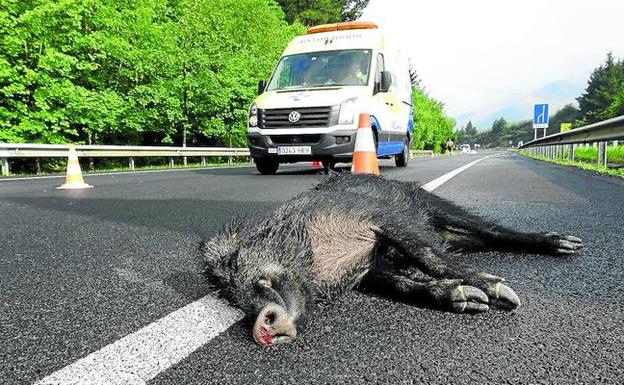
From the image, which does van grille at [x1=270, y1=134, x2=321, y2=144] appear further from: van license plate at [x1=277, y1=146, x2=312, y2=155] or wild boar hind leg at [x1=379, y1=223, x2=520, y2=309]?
wild boar hind leg at [x1=379, y1=223, x2=520, y2=309]

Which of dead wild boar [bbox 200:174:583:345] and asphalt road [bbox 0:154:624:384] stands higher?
dead wild boar [bbox 200:174:583:345]

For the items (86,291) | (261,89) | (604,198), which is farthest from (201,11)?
(86,291)

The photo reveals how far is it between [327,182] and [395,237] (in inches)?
34.7

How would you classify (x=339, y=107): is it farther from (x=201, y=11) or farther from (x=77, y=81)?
(x=201, y=11)

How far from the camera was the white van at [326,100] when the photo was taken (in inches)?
375

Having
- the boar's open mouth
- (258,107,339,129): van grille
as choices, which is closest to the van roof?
(258,107,339,129): van grille

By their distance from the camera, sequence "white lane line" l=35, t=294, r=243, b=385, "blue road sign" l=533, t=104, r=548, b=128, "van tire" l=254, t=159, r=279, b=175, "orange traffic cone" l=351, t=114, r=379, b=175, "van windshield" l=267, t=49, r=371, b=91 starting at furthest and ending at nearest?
"blue road sign" l=533, t=104, r=548, b=128 → "van tire" l=254, t=159, r=279, b=175 → "van windshield" l=267, t=49, r=371, b=91 → "orange traffic cone" l=351, t=114, r=379, b=175 → "white lane line" l=35, t=294, r=243, b=385

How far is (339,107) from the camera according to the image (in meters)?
9.47

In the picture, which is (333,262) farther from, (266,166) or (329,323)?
(266,166)

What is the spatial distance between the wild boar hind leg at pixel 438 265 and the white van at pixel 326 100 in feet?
24.4

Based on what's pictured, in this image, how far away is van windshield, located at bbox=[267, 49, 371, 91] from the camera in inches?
416

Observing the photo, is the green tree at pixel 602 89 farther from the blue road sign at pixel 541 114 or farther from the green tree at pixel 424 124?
the blue road sign at pixel 541 114

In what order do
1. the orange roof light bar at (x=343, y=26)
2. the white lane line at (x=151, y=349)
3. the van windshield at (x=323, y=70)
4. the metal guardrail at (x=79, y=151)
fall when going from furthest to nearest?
the metal guardrail at (x=79, y=151)
the orange roof light bar at (x=343, y=26)
the van windshield at (x=323, y=70)
the white lane line at (x=151, y=349)

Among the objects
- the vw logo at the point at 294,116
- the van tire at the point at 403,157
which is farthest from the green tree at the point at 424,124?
the vw logo at the point at 294,116
